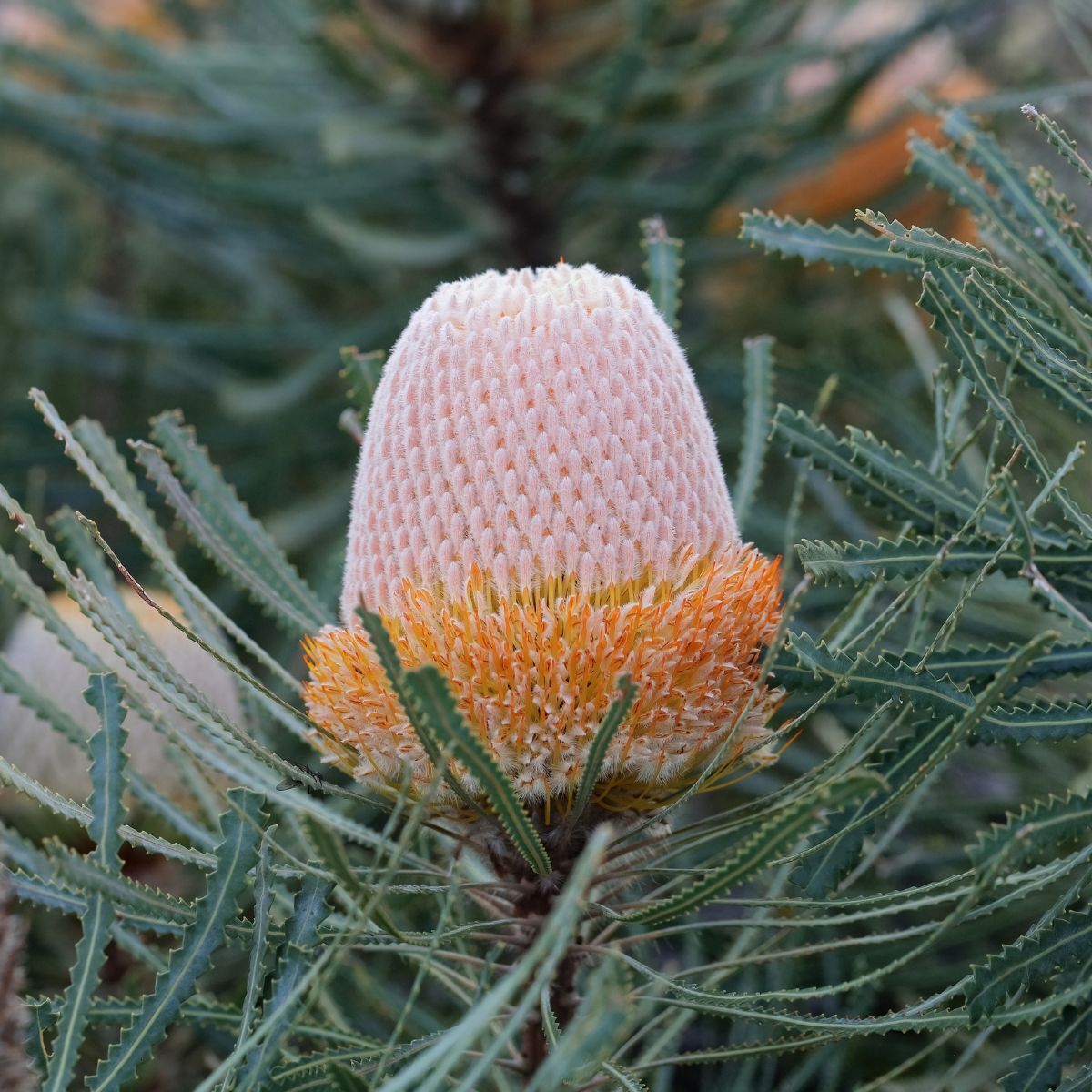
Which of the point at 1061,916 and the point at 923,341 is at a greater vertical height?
the point at 923,341

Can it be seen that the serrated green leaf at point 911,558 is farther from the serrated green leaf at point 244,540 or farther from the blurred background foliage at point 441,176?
the blurred background foliage at point 441,176

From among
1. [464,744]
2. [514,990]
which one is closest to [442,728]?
[464,744]

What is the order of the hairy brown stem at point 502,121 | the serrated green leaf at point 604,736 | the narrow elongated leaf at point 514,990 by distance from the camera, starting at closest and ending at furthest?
1. the narrow elongated leaf at point 514,990
2. the serrated green leaf at point 604,736
3. the hairy brown stem at point 502,121

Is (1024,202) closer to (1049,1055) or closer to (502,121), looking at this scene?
(1049,1055)

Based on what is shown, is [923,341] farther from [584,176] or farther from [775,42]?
[775,42]

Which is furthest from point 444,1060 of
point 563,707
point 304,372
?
point 304,372

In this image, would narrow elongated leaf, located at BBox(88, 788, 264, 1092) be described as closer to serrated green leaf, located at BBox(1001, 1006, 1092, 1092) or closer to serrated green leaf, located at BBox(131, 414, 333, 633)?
serrated green leaf, located at BBox(131, 414, 333, 633)

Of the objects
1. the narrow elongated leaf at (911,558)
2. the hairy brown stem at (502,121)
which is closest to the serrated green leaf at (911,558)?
the narrow elongated leaf at (911,558)
